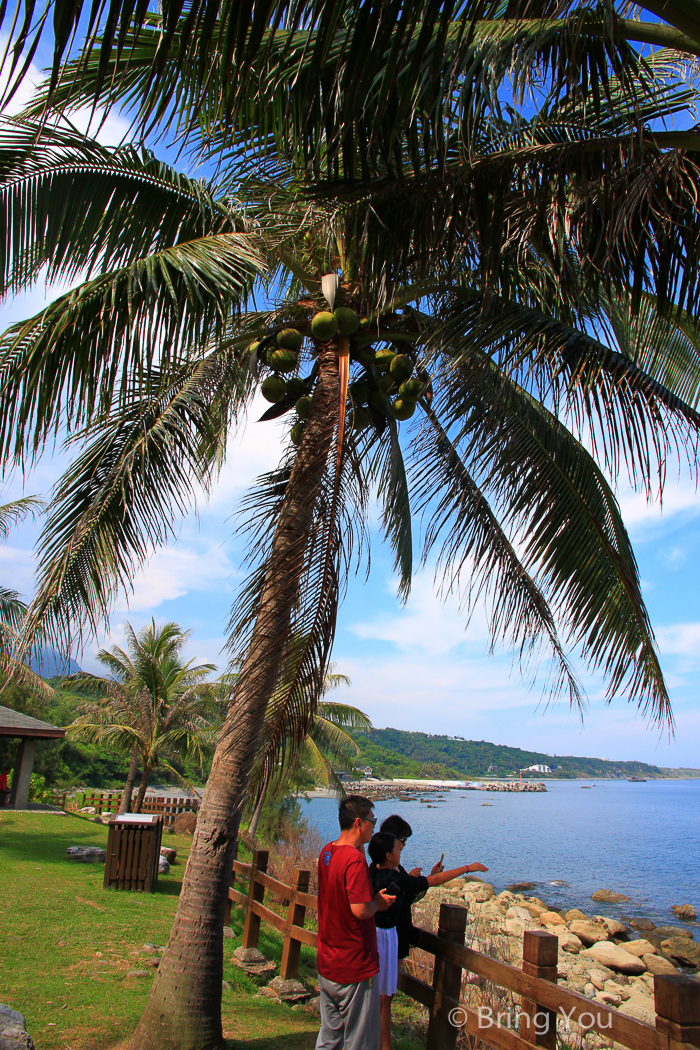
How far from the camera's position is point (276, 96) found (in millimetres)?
3670

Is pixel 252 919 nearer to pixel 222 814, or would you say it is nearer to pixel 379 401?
pixel 222 814

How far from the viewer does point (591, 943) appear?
60.1 ft

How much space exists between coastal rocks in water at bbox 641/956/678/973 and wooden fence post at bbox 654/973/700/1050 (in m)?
16.6

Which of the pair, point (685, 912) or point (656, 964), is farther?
point (685, 912)

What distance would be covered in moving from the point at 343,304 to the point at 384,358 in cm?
50

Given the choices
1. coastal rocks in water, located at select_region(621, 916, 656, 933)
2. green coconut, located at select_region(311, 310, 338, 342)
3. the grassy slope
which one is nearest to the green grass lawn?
the grassy slope

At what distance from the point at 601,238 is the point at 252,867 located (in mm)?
6931

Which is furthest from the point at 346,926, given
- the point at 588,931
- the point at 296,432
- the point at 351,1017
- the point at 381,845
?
→ the point at 588,931

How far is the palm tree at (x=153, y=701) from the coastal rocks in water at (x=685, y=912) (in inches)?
709

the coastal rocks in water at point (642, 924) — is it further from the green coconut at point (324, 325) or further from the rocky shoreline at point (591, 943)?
the green coconut at point (324, 325)

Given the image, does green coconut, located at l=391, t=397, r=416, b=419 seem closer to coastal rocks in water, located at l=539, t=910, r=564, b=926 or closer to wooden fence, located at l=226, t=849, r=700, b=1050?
wooden fence, located at l=226, t=849, r=700, b=1050

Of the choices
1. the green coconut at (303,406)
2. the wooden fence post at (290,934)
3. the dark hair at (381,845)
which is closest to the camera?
the dark hair at (381,845)

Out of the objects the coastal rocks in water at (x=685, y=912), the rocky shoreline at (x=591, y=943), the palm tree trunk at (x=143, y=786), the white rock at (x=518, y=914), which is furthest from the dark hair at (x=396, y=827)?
the coastal rocks in water at (x=685, y=912)

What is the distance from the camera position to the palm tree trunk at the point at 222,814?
4371mm
